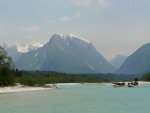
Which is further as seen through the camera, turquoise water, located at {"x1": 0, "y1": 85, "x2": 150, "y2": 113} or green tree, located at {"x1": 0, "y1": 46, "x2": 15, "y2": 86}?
green tree, located at {"x1": 0, "y1": 46, "x2": 15, "y2": 86}

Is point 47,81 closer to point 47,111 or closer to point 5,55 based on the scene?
point 5,55

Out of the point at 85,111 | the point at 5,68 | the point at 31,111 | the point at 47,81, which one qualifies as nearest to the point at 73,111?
the point at 85,111

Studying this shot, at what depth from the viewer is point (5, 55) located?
344 feet

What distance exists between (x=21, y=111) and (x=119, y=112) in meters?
11.6

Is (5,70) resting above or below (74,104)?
above

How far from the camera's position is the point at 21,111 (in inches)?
1603

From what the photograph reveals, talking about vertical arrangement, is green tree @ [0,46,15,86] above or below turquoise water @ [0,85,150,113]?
above

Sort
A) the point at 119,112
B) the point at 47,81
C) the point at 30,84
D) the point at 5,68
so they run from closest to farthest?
the point at 119,112 < the point at 5,68 < the point at 30,84 < the point at 47,81

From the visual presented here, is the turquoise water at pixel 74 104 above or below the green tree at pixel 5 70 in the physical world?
below

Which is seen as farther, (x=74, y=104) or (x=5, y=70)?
(x=5, y=70)

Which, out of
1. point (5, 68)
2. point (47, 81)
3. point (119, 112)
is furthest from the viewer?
point (47, 81)

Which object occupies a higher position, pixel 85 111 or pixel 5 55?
pixel 5 55

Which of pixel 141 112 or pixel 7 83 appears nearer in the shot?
pixel 141 112

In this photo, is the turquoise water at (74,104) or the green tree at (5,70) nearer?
the turquoise water at (74,104)
